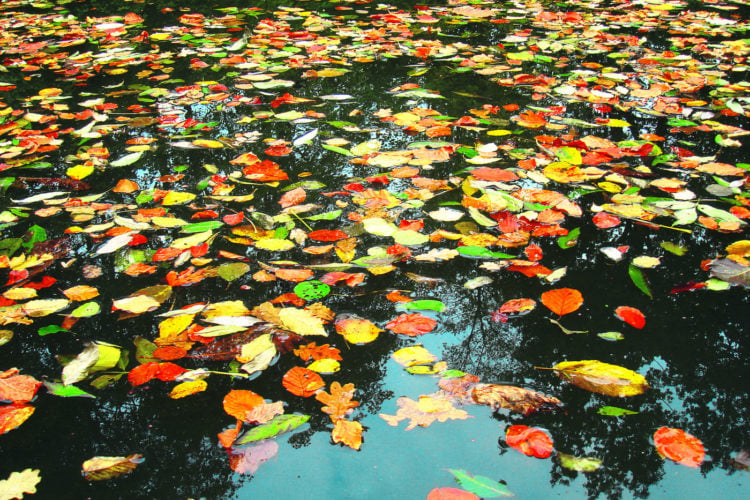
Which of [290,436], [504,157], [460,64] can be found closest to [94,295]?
[290,436]

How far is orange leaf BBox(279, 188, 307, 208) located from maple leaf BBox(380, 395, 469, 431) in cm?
108

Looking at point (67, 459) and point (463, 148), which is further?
point (463, 148)

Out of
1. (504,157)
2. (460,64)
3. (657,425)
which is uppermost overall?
(460,64)

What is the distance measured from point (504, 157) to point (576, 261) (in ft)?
2.70

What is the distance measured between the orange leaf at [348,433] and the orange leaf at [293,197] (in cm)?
109

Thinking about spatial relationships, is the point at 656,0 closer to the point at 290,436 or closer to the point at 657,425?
the point at 657,425

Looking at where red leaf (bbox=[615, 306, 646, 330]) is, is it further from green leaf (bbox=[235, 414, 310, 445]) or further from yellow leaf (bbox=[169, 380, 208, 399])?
yellow leaf (bbox=[169, 380, 208, 399])

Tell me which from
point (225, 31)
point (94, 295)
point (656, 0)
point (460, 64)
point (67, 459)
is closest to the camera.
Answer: point (67, 459)

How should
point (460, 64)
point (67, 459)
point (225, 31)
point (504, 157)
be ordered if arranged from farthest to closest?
point (225, 31), point (460, 64), point (504, 157), point (67, 459)

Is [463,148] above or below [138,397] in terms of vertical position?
above

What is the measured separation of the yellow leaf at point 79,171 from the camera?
237 centimetres

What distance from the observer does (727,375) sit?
4.31 ft

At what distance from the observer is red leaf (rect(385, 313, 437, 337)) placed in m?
1.47

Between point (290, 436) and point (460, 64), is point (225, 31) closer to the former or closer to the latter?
point (460, 64)
